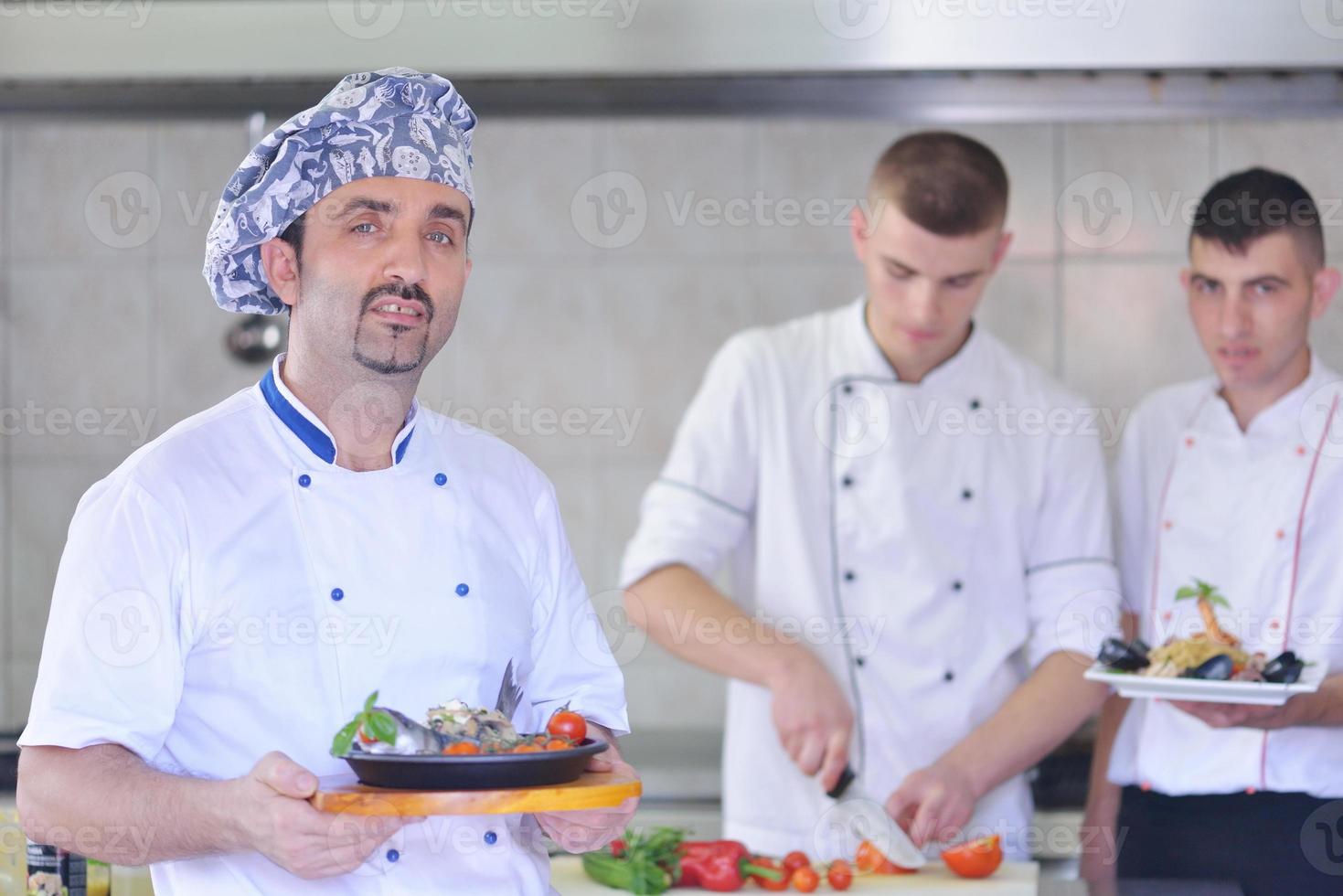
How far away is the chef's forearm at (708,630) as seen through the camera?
235cm

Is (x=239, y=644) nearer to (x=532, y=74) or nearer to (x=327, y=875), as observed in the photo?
(x=327, y=875)

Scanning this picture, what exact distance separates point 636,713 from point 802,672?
1.06 m

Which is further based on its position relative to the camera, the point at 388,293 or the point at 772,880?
the point at 772,880

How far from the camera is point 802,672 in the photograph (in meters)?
2.31

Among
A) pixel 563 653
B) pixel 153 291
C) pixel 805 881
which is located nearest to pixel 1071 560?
pixel 805 881

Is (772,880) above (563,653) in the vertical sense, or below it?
below

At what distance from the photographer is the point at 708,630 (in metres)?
2.38

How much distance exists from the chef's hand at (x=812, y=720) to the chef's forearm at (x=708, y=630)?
0.03 metres

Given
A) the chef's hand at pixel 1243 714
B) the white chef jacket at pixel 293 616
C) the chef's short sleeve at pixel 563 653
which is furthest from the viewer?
the chef's hand at pixel 1243 714

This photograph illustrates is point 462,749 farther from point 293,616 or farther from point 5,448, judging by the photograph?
point 5,448

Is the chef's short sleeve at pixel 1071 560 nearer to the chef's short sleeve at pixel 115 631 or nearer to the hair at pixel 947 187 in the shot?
the hair at pixel 947 187

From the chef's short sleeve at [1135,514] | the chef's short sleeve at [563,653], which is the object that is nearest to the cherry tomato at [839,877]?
the chef's short sleeve at [563,653]

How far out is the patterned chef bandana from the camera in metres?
1.46

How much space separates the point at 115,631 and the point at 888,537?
1.45 m
